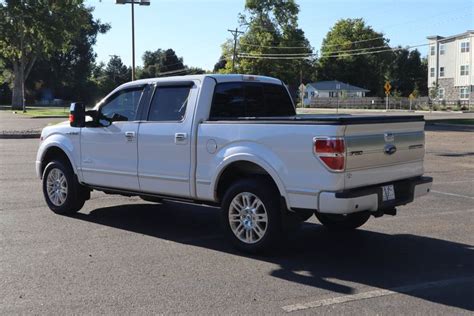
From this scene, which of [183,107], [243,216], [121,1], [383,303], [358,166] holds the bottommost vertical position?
[383,303]

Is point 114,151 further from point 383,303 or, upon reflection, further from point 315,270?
point 383,303

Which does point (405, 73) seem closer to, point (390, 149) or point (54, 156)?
point (54, 156)

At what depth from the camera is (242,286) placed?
4992 millimetres

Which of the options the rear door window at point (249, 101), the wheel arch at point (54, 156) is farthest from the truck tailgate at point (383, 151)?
the wheel arch at point (54, 156)

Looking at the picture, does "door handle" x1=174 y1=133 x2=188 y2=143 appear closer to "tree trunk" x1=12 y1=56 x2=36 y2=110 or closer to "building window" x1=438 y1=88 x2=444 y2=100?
"tree trunk" x1=12 y1=56 x2=36 y2=110

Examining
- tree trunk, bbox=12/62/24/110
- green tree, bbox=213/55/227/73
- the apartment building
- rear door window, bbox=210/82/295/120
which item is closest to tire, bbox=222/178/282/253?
rear door window, bbox=210/82/295/120

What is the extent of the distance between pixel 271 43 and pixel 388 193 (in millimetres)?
75776

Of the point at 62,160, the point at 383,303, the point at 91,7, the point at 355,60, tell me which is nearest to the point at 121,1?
the point at 62,160

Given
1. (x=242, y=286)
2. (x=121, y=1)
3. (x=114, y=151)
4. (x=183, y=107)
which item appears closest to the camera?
(x=242, y=286)

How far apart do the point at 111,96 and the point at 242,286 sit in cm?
382

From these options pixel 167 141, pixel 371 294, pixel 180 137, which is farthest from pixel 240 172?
pixel 371 294

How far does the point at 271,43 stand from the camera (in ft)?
262

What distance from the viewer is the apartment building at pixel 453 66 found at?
69750mm

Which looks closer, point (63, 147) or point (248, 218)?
point (248, 218)
